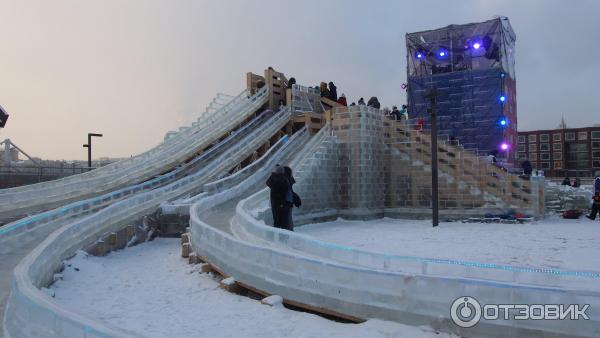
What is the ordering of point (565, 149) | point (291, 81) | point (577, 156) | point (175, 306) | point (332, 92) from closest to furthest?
point (175, 306), point (291, 81), point (332, 92), point (577, 156), point (565, 149)

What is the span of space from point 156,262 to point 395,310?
6.67 meters

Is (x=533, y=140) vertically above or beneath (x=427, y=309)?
above

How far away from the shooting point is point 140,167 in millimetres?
18875

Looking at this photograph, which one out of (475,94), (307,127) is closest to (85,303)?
(307,127)

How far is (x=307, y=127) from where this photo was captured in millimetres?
22625

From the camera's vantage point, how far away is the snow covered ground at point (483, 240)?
33.9 feet

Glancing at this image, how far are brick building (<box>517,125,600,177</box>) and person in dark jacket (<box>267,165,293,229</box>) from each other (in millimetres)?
53650

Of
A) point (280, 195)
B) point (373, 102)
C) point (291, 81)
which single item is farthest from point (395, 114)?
point (280, 195)

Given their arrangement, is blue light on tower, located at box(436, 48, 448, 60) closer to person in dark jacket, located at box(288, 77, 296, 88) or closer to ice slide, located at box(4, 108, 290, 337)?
person in dark jacket, located at box(288, 77, 296, 88)

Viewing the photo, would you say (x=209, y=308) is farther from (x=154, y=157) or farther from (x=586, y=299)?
(x=154, y=157)

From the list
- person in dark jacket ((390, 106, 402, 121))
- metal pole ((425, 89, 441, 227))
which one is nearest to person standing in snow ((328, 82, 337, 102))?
person in dark jacket ((390, 106, 402, 121))

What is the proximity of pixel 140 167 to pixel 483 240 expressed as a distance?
12385 mm

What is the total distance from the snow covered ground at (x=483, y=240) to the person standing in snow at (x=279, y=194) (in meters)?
2.01

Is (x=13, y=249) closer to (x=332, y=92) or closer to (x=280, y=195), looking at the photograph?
(x=280, y=195)
